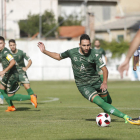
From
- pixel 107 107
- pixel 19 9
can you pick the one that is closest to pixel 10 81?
pixel 107 107

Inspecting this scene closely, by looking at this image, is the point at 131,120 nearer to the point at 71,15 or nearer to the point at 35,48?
the point at 35,48

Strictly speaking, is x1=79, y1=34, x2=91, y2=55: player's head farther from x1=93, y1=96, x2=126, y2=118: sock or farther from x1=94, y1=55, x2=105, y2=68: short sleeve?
x1=93, y1=96, x2=126, y2=118: sock

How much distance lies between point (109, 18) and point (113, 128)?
58.2 metres

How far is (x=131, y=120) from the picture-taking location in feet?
23.5

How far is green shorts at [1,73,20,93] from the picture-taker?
10.8m

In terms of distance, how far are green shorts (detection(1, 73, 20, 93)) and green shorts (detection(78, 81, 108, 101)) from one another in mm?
3332

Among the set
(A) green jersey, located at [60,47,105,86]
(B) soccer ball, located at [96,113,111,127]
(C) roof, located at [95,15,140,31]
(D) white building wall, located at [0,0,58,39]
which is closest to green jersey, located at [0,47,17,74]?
(A) green jersey, located at [60,47,105,86]

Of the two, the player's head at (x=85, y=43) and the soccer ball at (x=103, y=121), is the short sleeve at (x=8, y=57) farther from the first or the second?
the soccer ball at (x=103, y=121)

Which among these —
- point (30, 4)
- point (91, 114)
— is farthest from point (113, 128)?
point (30, 4)

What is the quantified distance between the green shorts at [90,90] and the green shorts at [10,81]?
131 inches

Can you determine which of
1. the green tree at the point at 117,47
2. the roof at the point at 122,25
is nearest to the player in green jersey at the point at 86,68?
the green tree at the point at 117,47

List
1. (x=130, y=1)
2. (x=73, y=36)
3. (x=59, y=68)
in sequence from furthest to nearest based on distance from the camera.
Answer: (x=130, y=1), (x=73, y=36), (x=59, y=68)

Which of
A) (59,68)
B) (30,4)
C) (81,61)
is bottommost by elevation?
(59,68)

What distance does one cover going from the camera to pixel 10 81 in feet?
35.6
